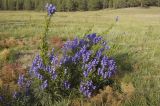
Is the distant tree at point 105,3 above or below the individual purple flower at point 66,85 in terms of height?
below

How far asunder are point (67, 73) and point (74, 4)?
100 meters

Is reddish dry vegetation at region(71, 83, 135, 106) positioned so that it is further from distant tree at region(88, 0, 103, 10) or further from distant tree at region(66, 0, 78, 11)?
distant tree at region(88, 0, 103, 10)

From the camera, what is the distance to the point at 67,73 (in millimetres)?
6629

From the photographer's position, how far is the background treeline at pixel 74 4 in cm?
9794

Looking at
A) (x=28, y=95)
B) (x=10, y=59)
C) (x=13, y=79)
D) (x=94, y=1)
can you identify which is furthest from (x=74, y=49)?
(x=94, y=1)

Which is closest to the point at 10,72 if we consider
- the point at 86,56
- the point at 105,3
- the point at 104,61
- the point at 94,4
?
the point at 86,56

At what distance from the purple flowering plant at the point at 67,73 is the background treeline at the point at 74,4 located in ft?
287

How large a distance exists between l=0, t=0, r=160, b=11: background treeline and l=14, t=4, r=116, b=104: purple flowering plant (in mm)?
87474

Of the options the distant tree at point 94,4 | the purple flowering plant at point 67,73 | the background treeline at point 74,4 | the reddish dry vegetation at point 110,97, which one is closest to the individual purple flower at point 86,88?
the purple flowering plant at point 67,73

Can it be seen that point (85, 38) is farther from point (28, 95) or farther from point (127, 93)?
point (28, 95)

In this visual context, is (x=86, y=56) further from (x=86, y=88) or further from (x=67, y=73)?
(x=86, y=88)

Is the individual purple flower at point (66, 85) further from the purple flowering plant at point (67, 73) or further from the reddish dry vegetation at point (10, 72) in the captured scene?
the reddish dry vegetation at point (10, 72)

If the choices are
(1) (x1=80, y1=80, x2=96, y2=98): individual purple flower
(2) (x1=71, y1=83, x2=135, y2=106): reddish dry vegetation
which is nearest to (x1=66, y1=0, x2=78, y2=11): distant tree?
(2) (x1=71, y1=83, x2=135, y2=106): reddish dry vegetation

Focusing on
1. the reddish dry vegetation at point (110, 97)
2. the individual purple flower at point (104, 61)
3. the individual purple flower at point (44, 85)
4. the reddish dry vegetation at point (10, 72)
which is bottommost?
the reddish dry vegetation at point (110, 97)
